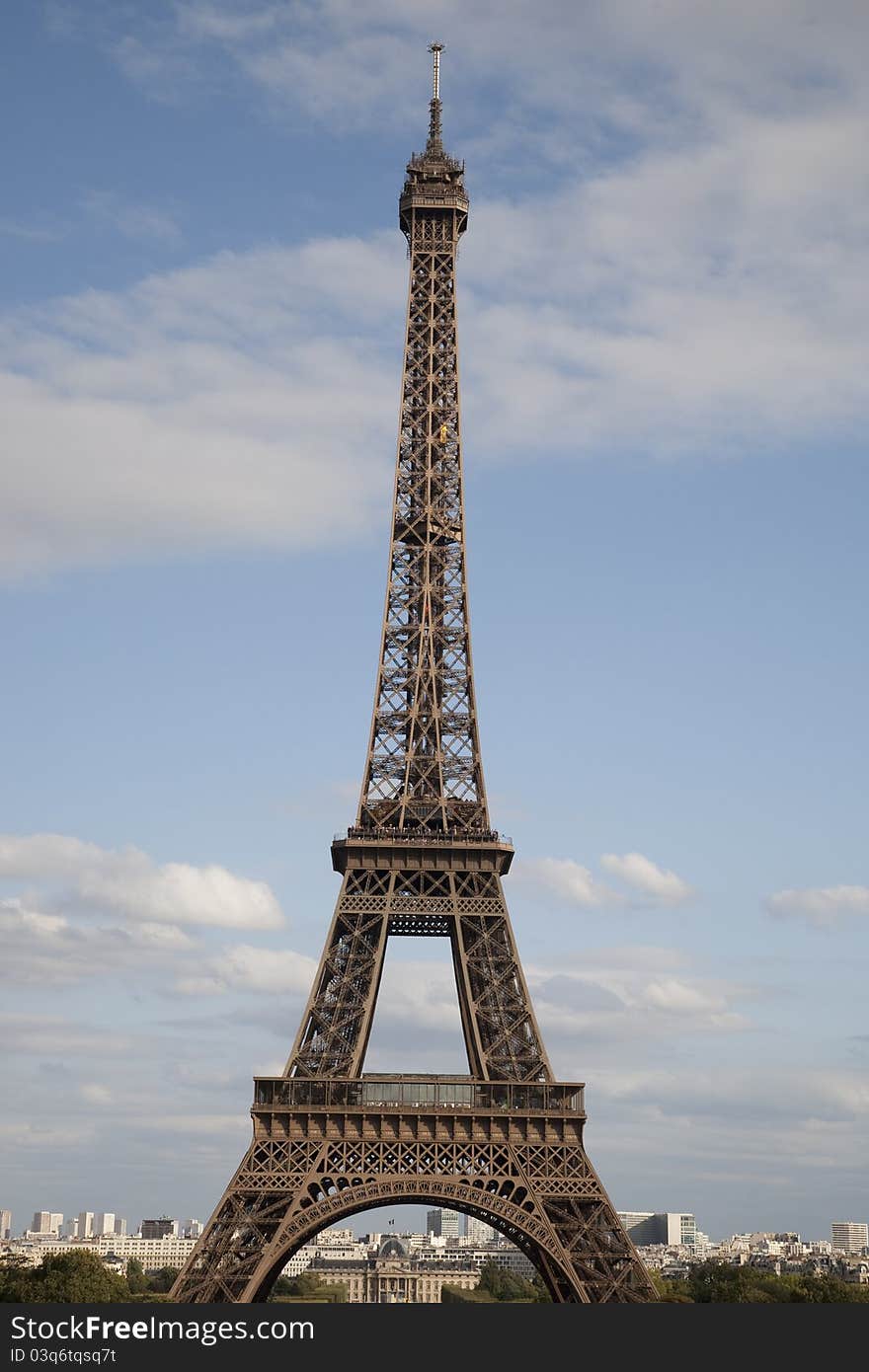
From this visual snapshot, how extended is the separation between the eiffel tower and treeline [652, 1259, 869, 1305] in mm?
31504

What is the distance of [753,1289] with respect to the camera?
393 ft

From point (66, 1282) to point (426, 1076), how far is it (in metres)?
38.1

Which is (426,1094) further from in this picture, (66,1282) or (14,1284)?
(14,1284)

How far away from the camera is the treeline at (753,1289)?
111m

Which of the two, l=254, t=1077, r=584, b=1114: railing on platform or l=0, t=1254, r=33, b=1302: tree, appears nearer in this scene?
l=254, t=1077, r=584, b=1114: railing on platform

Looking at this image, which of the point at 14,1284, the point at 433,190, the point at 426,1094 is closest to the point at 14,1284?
the point at 14,1284

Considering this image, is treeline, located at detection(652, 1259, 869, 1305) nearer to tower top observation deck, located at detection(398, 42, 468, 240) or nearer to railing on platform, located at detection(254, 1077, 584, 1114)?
railing on platform, located at detection(254, 1077, 584, 1114)

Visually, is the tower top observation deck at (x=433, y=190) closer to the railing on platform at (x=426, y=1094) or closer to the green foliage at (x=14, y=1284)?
the railing on platform at (x=426, y=1094)

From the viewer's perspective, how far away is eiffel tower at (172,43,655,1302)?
230 ft

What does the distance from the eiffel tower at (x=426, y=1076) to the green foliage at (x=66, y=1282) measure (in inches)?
1182

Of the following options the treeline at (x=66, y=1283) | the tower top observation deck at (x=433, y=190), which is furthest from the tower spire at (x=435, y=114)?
the treeline at (x=66, y=1283)

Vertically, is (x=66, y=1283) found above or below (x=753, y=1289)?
above

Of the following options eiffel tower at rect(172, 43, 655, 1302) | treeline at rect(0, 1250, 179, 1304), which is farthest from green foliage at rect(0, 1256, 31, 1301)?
eiffel tower at rect(172, 43, 655, 1302)

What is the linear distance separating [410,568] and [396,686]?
6.42 metres
